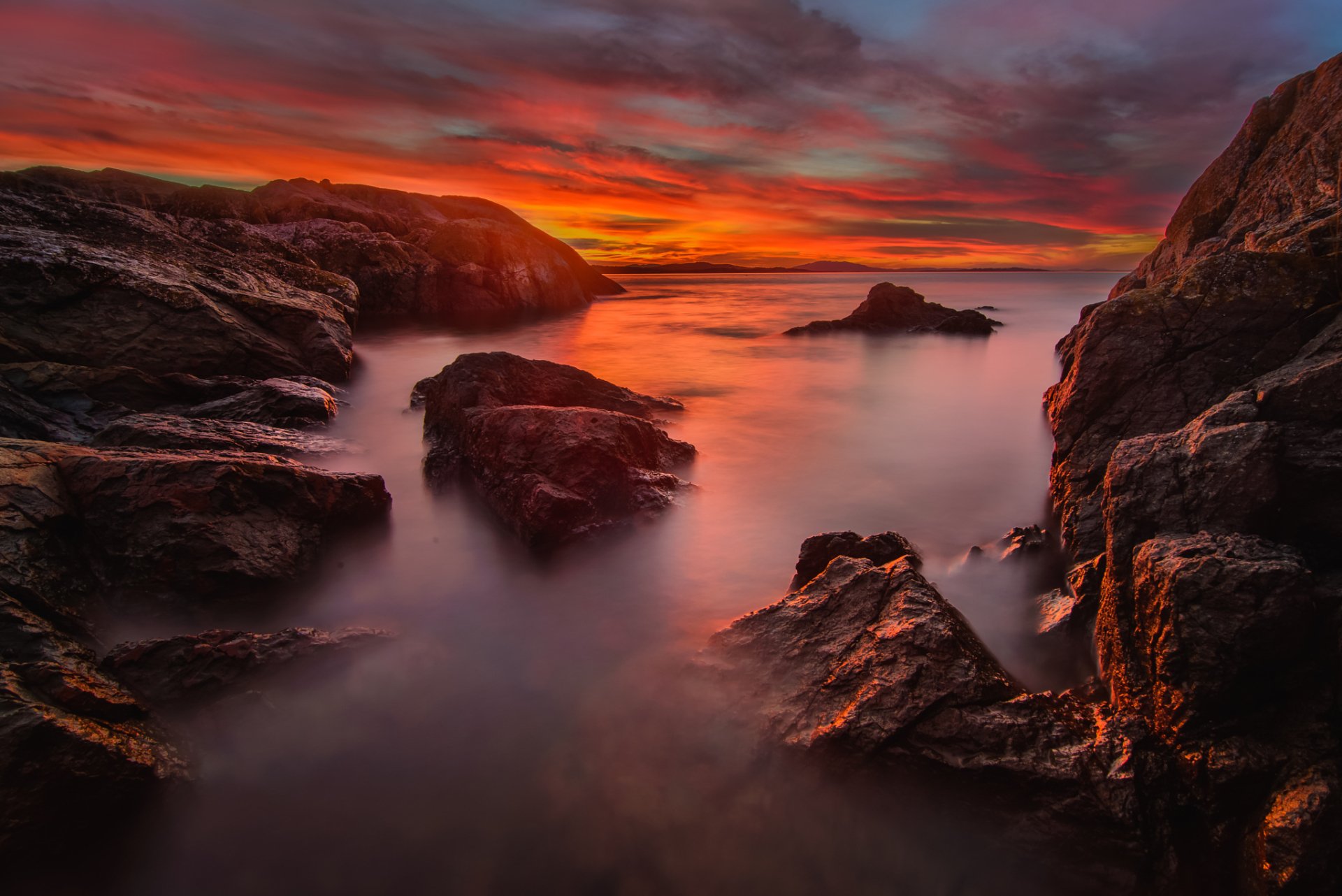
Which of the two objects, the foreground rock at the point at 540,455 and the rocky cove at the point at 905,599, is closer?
the rocky cove at the point at 905,599

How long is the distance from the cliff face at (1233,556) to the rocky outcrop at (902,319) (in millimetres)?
25051

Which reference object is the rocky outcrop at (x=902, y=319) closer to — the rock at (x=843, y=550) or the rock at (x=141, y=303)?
the rock at (x=141, y=303)

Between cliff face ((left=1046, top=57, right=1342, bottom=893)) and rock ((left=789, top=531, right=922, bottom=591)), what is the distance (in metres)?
1.71

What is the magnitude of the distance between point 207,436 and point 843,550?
827 centimetres

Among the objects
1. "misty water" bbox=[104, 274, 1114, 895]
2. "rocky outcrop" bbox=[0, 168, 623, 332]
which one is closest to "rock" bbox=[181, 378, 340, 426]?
"misty water" bbox=[104, 274, 1114, 895]

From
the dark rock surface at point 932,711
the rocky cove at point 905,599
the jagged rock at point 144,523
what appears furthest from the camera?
the jagged rock at point 144,523

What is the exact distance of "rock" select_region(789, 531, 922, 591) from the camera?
580cm

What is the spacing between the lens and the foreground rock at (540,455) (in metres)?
7.38

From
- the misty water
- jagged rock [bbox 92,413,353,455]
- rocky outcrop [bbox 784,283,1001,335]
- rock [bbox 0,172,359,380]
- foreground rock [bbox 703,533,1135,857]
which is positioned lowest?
the misty water

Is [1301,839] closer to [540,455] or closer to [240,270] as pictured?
[540,455]

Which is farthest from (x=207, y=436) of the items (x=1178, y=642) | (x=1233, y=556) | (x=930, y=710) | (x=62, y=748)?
(x=1233, y=556)

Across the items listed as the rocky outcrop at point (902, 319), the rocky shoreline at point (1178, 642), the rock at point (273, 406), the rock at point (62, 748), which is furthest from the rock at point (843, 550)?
the rocky outcrop at point (902, 319)

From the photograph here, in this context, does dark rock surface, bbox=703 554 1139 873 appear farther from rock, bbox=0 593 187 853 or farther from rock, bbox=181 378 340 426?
rock, bbox=181 378 340 426

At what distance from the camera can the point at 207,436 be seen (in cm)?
784
